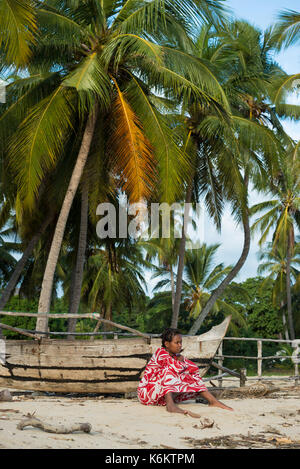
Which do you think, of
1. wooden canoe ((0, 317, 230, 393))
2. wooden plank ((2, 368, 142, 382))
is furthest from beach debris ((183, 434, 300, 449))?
wooden plank ((2, 368, 142, 382))

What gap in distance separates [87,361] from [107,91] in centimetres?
458

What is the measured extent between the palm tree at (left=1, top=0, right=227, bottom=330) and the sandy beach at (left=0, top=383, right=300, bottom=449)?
366 centimetres

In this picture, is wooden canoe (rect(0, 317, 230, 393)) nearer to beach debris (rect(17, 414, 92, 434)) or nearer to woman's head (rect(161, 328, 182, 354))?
woman's head (rect(161, 328, 182, 354))

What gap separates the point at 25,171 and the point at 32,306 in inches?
489

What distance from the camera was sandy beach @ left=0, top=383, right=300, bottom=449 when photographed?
3963 millimetres

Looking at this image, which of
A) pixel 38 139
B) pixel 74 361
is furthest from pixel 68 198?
pixel 74 361

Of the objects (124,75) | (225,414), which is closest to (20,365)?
(225,414)

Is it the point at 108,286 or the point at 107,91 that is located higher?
the point at 107,91

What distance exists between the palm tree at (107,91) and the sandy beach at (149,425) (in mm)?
3664

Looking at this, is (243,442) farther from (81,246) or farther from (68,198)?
(81,246)

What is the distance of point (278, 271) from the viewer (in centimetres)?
3019

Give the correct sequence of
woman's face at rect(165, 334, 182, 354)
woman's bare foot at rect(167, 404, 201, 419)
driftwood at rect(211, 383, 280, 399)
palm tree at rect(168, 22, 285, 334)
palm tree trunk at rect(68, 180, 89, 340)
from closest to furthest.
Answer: woman's bare foot at rect(167, 404, 201, 419) → woman's face at rect(165, 334, 182, 354) → driftwood at rect(211, 383, 280, 399) → palm tree trunk at rect(68, 180, 89, 340) → palm tree at rect(168, 22, 285, 334)

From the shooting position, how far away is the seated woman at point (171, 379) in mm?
6109
